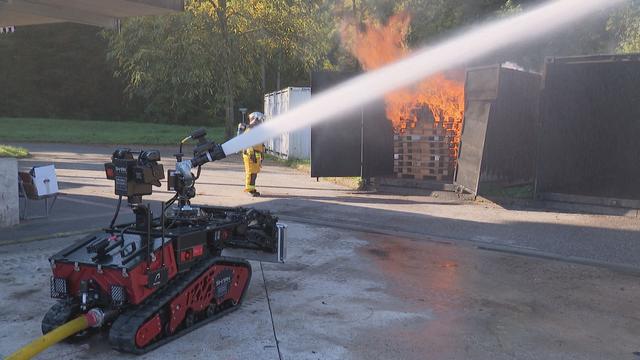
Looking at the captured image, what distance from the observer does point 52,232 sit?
855 centimetres

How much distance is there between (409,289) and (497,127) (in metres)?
6.48

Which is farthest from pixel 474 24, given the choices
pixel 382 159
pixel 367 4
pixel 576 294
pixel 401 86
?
pixel 576 294

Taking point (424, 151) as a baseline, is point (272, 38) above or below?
above

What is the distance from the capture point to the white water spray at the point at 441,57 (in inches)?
546

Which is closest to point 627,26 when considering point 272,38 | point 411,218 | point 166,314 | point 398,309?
point 411,218

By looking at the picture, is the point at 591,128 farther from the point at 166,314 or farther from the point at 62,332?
the point at 62,332

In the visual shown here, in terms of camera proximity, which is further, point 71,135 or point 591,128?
point 71,135

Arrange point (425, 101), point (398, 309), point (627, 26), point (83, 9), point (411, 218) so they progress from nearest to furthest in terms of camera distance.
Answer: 1. point (398, 309)
2. point (411, 218)
3. point (83, 9)
4. point (425, 101)
5. point (627, 26)

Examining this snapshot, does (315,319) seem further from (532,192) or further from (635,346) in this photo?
(532,192)

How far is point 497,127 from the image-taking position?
11688 millimetres

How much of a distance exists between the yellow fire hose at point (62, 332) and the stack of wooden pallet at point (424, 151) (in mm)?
9817

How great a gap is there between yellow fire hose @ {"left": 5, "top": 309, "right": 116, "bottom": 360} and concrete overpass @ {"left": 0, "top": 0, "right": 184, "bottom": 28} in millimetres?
6307

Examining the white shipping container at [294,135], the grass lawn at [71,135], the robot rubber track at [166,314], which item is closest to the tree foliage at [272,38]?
the grass lawn at [71,135]

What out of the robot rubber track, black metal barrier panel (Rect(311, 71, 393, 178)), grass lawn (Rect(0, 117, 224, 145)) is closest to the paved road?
black metal barrier panel (Rect(311, 71, 393, 178))
